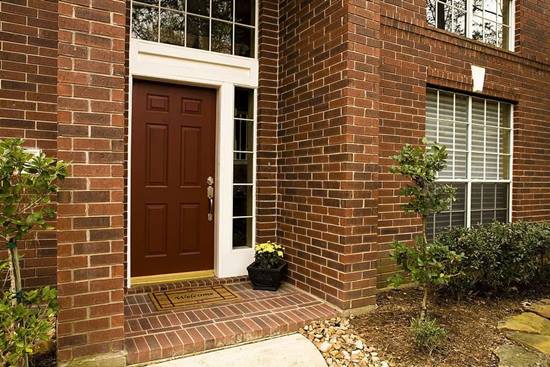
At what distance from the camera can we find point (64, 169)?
2184mm

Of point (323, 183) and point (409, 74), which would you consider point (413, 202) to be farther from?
point (409, 74)

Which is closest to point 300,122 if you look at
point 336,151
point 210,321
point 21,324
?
point 336,151

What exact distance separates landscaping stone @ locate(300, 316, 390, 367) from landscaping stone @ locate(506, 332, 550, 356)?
1269 millimetres

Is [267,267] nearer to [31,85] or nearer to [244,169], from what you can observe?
[244,169]

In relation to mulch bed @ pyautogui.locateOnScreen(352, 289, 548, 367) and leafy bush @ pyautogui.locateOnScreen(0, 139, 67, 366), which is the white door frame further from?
leafy bush @ pyautogui.locateOnScreen(0, 139, 67, 366)

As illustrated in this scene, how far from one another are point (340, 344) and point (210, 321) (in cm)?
110

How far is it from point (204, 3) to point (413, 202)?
3.12 meters

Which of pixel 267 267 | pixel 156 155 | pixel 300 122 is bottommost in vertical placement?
pixel 267 267

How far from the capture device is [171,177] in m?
4.14

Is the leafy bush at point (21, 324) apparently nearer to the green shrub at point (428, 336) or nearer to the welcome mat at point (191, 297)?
the welcome mat at point (191, 297)

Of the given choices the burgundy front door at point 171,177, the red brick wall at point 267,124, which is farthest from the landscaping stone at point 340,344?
the burgundy front door at point 171,177

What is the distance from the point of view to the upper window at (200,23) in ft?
12.9

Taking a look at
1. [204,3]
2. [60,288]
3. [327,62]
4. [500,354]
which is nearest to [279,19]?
[204,3]

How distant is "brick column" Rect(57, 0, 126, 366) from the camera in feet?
8.18
